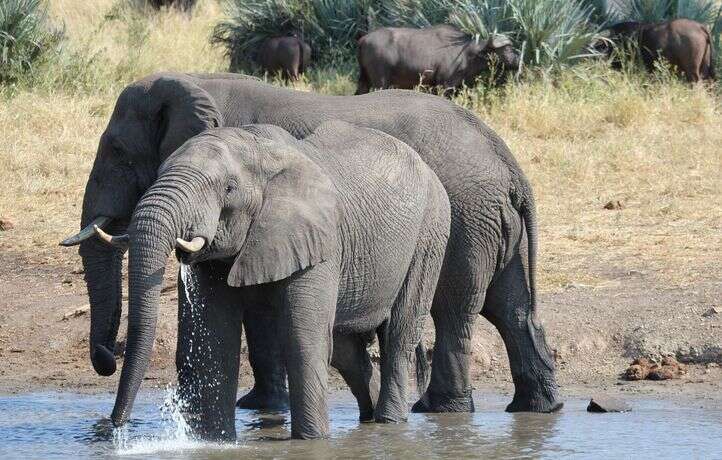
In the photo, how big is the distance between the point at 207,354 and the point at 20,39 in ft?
32.6

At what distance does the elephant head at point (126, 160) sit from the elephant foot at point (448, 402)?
1.62 metres

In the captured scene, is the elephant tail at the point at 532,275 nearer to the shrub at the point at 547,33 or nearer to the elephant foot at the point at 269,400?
the elephant foot at the point at 269,400

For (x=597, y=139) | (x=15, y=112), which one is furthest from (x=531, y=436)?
(x=15, y=112)

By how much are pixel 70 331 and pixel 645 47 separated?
885 cm

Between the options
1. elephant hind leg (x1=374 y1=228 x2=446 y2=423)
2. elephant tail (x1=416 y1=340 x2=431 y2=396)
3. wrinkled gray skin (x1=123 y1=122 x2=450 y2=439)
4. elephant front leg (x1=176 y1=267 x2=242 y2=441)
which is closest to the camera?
wrinkled gray skin (x1=123 y1=122 x2=450 y2=439)

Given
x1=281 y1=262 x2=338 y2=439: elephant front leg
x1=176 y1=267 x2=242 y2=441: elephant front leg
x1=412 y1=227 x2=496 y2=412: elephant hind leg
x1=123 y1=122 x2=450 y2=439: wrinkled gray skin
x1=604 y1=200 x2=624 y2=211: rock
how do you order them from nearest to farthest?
x1=123 y1=122 x2=450 y2=439: wrinkled gray skin
x1=281 y1=262 x2=338 y2=439: elephant front leg
x1=176 y1=267 x2=242 y2=441: elephant front leg
x1=412 y1=227 x2=496 y2=412: elephant hind leg
x1=604 y1=200 x2=624 y2=211: rock

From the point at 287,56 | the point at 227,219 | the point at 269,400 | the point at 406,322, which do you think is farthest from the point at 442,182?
the point at 287,56

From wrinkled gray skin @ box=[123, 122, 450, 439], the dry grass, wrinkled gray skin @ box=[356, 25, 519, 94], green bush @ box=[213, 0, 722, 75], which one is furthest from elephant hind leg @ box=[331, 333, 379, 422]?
green bush @ box=[213, 0, 722, 75]

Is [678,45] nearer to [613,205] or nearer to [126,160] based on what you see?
[613,205]

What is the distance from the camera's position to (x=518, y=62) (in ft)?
49.8

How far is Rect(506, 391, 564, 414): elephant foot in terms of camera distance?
25.0 feet

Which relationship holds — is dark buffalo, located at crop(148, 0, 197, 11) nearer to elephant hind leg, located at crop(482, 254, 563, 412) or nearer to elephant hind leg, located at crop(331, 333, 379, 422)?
elephant hind leg, located at crop(482, 254, 563, 412)

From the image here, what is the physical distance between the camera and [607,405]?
739 centimetres

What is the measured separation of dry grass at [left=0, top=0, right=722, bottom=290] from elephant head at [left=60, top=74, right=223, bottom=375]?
117 inches
